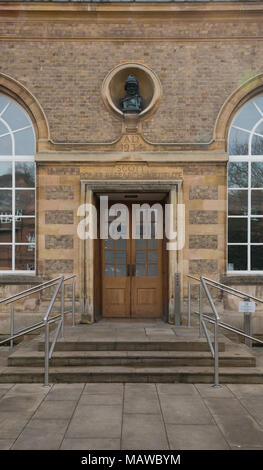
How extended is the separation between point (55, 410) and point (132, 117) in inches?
252

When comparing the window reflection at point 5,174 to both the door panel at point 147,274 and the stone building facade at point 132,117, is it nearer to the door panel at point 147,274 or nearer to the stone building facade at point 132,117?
the stone building facade at point 132,117

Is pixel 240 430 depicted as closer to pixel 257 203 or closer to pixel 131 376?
pixel 131 376

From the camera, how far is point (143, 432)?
4.49 meters

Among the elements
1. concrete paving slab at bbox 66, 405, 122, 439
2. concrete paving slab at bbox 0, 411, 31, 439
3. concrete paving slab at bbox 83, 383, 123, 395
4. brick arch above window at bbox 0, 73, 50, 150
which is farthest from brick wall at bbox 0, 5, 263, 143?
concrete paving slab at bbox 0, 411, 31, 439

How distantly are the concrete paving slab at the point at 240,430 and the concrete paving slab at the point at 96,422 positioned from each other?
3.81 feet

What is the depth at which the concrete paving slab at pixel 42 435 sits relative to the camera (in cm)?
416

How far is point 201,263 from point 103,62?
5.03 m

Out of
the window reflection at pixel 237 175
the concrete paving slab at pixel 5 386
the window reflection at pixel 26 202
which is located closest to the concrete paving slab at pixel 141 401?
the concrete paving slab at pixel 5 386

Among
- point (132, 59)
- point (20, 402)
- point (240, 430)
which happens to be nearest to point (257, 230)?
point (132, 59)

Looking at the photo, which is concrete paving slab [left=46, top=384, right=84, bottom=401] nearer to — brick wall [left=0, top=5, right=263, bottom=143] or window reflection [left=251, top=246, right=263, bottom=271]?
window reflection [left=251, top=246, right=263, bottom=271]

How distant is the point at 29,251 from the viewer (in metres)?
9.59

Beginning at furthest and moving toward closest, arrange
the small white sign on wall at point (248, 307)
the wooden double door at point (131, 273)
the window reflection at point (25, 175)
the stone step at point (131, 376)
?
the wooden double door at point (131, 273)
the window reflection at point (25, 175)
the small white sign on wall at point (248, 307)
the stone step at point (131, 376)

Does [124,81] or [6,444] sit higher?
[124,81]

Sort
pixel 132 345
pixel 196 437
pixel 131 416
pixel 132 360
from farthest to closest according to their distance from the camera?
pixel 132 345 < pixel 132 360 < pixel 131 416 < pixel 196 437
